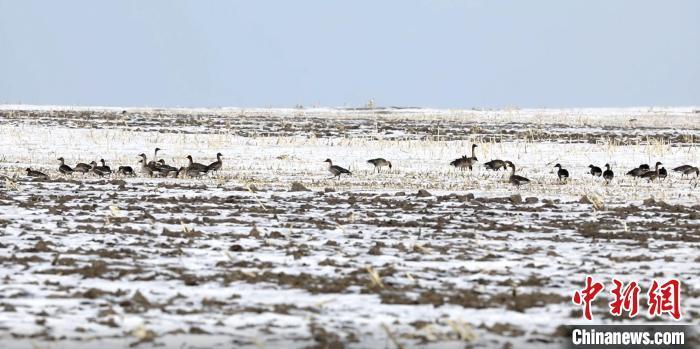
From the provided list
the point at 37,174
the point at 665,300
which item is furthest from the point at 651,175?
the point at 665,300

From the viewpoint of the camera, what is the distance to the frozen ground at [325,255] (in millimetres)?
10164

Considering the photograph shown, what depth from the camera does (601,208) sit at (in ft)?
69.1

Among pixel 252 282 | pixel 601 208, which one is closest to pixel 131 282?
pixel 252 282

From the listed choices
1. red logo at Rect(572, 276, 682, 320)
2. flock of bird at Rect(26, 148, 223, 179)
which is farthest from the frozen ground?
flock of bird at Rect(26, 148, 223, 179)

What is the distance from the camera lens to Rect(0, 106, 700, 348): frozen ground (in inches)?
400

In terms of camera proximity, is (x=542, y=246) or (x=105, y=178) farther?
(x=105, y=178)

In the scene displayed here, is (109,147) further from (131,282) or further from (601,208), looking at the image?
(131,282)

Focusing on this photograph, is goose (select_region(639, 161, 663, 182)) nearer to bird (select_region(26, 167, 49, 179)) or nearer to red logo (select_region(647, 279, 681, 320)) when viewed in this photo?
bird (select_region(26, 167, 49, 179))

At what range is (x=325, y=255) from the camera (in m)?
14.5

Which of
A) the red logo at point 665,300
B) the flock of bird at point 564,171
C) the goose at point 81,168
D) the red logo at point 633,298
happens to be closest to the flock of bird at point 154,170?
the goose at point 81,168

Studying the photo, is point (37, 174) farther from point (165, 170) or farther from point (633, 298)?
point (633, 298)

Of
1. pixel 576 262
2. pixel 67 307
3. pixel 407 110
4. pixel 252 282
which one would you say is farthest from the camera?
pixel 407 110

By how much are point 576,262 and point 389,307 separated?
381cm

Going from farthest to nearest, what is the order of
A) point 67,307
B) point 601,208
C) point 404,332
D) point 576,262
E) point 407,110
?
point 407,110 < point 601,208 < point 576,262 < point 67,307 < point 404,332
